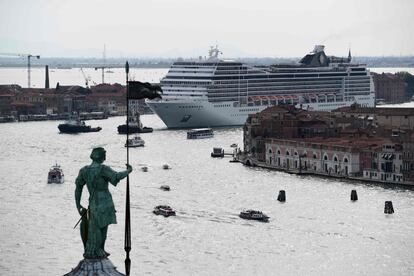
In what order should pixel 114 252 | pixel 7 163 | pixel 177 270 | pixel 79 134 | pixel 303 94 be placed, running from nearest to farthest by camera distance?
1. pixel 177 270
2. pixel 114 252
3. pixel 7 163
4. pixel 79 134
5. pixel 303 94

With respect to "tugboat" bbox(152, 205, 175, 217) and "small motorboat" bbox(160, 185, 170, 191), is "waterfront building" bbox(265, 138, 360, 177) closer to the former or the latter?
"small motorboat" bbox(160, 185, 170, 191)

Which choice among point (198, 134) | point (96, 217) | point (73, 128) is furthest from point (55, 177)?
point (96, 217)

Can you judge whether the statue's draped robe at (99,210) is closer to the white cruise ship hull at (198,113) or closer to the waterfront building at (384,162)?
the waterfront building at (384,162)

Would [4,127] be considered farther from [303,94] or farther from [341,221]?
[341,221]

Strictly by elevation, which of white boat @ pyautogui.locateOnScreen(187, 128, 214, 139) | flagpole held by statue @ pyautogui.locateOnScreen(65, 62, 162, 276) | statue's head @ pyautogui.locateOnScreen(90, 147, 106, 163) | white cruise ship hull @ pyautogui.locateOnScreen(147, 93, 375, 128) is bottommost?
white boat @ pyautogui.locateOnScreen(187, 128, 214, 139)

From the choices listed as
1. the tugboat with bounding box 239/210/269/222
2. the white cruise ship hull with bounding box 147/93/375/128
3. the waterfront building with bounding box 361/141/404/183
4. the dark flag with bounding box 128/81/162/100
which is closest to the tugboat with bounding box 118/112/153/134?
the white cruise ship hull with bounding box 147/93/375/128

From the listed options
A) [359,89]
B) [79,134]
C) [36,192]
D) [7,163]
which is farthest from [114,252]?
[359,89]

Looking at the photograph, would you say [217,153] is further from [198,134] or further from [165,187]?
[165,187]

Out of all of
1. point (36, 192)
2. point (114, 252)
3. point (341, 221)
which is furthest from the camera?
point (36, 192)
